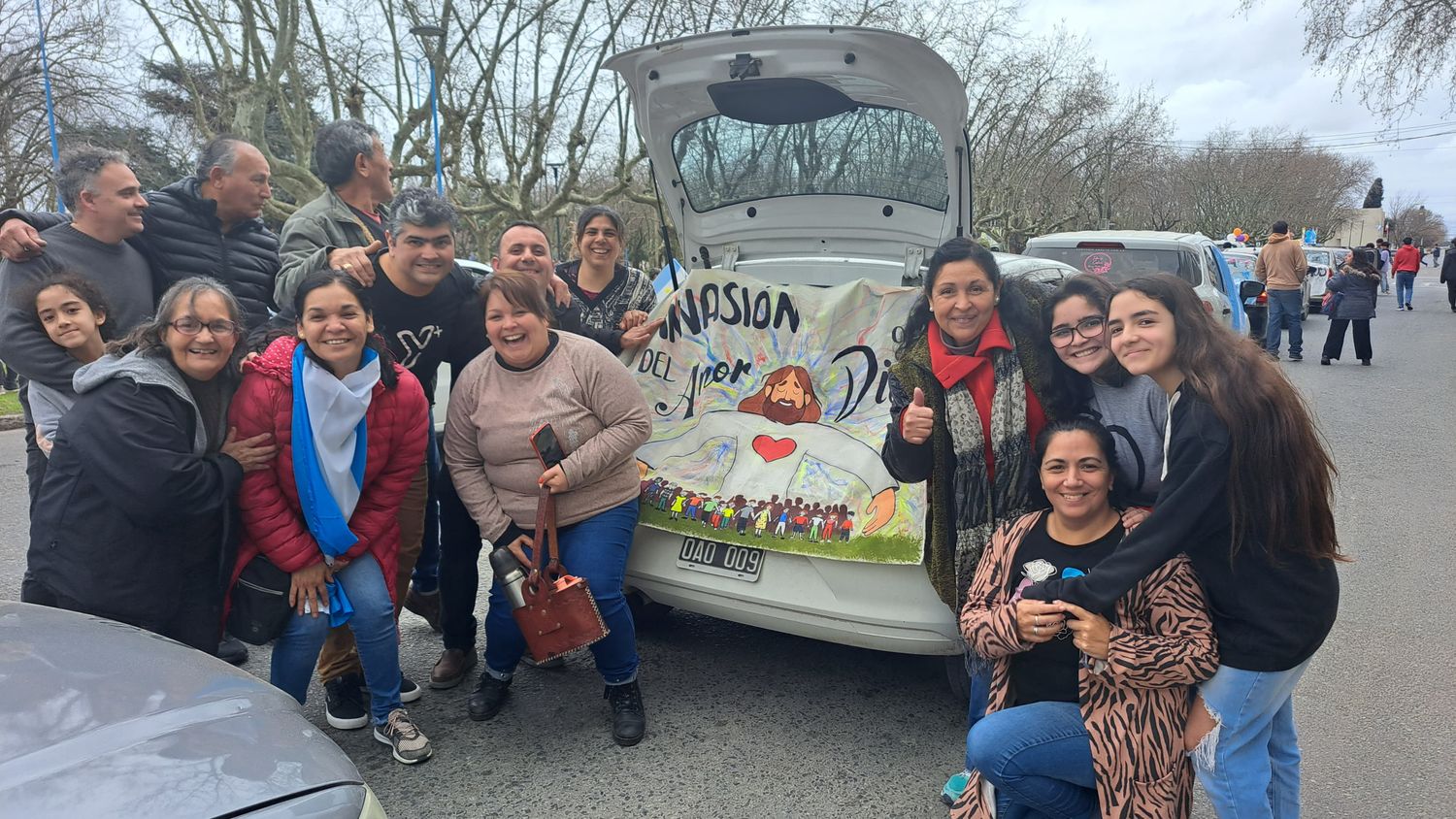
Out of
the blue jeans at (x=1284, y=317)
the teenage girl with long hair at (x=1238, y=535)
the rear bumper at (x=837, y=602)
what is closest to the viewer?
the teenage girl with long hair at (x=1238, y=535)

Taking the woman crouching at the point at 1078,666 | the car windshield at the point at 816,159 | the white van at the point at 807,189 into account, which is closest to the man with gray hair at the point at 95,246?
the white van at the point at 807,189

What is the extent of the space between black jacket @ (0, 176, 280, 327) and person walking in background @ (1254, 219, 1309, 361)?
40.4ft

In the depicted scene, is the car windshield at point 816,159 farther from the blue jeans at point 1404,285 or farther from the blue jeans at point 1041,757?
the blue jeans at point 1404,285

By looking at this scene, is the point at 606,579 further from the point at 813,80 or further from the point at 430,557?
the point at 813,80

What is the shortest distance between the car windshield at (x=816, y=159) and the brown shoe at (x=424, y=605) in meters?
2.30

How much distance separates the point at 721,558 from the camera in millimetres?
3076

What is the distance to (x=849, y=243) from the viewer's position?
4539 millimetres

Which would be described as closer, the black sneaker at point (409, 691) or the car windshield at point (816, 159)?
the black sneaker at point (409, 691)

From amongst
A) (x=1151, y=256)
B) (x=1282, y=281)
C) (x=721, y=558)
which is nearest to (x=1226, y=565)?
(x=721, y=558)

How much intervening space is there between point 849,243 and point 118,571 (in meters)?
3.34

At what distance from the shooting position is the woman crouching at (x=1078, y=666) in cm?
206

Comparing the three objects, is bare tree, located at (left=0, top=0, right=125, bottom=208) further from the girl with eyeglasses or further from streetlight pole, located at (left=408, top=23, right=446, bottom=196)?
the girl with eyeglasses

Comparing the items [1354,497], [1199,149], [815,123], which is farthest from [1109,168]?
[815,123]

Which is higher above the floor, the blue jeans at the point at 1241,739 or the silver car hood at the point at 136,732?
the silver car hood at the point at 136,732
